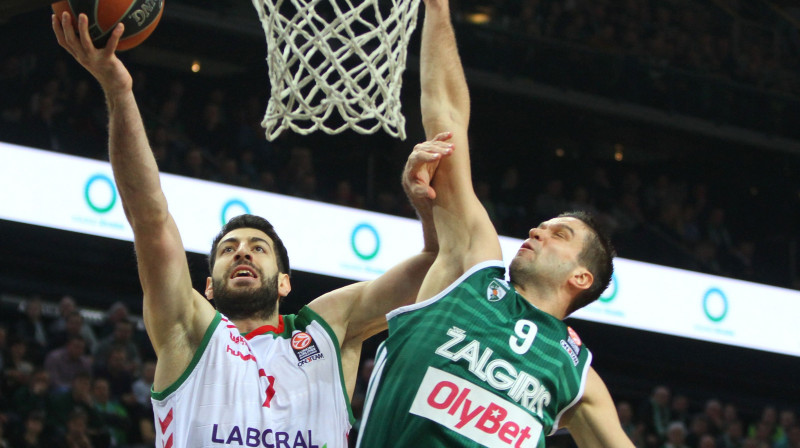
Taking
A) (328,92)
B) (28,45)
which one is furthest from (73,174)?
(328,92)

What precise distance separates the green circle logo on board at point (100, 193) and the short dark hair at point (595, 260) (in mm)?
6280

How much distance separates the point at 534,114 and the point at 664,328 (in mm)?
3905

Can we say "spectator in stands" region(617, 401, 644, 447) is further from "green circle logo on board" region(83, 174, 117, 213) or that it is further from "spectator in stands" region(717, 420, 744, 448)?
"green circle logo on board" region(83, 174, 117, 213)

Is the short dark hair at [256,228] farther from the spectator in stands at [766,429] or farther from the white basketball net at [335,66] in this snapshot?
the spectator in stands at [766,429]

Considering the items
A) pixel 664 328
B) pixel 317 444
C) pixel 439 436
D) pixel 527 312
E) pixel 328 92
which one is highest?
pixel 328 92

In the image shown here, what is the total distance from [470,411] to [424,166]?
2.33 feet

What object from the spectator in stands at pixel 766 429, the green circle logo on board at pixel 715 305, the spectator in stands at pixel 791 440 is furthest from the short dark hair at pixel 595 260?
the green circle logo on board at pixel 715 305

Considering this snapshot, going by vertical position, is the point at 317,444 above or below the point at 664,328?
above

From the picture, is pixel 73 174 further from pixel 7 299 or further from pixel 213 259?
pixel 213 259

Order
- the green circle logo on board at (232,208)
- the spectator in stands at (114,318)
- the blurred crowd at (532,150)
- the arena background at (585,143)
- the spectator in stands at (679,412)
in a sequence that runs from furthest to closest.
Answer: the spectator in stands at (679,412) → the arena background at (585,143) → the blurred crowd at (532,150) → the green circle logo on board at (232,208) → the spectator in stands at (114,318)

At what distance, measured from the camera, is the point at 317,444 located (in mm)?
3320

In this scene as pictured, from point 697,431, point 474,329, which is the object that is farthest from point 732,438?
point 474,329

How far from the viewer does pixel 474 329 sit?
2.94m

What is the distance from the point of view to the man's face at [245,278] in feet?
11.6
